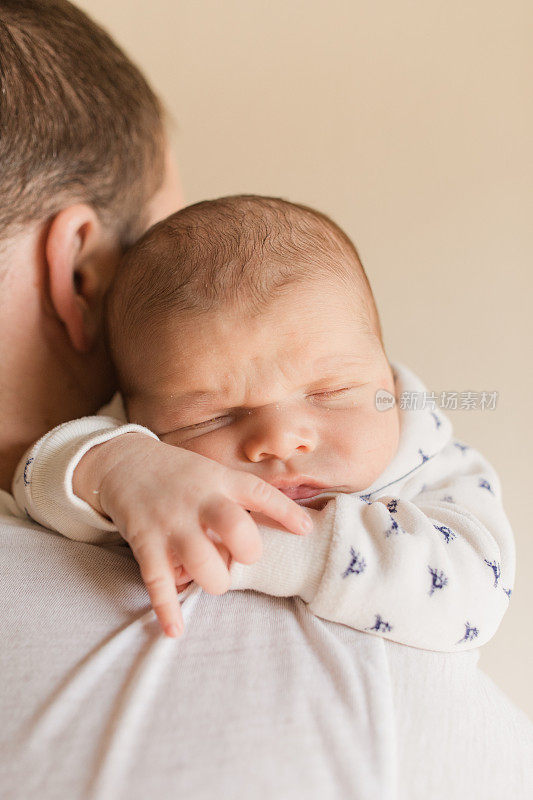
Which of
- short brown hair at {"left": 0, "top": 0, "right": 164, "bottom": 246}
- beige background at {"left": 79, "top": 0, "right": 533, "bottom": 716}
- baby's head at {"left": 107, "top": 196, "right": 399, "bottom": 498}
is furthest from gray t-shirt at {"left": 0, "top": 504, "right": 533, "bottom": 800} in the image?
beige background at {"left": 79, "top": 0, "right": 533, "bottom": 716}

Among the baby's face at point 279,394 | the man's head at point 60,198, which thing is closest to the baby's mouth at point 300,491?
the baby's face at point 279,394

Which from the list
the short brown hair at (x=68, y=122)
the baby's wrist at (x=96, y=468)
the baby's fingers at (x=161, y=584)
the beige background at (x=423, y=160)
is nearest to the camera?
the baby's fingers at (x=161, y=584)

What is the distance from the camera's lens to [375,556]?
29.7 inches

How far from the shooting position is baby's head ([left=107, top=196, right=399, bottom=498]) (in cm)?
90

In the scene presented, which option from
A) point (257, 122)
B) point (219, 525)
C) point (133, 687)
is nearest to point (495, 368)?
point (257, 122)

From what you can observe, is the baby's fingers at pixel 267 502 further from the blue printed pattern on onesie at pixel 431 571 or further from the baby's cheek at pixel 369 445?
the baby's cheek at pixel 369 445

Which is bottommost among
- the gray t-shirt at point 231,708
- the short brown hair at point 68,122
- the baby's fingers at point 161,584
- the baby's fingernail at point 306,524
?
the gray t-shirt at point 231,708

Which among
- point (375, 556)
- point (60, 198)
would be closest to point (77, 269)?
point (60, 198)

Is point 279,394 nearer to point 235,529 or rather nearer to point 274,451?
point 274,451

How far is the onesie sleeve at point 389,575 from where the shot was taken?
72cm

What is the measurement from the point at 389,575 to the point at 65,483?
15.7 inches

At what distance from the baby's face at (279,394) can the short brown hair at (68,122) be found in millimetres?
308

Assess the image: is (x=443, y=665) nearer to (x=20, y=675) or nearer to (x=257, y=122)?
(x=20, y=675)

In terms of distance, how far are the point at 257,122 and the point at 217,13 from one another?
358mm
